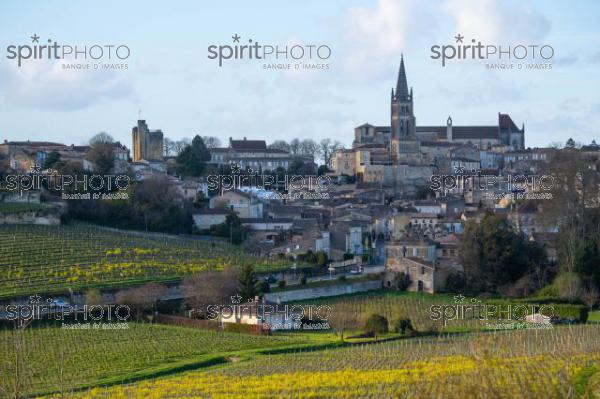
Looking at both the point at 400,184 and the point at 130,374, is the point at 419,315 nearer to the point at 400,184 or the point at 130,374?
the point at 130,374

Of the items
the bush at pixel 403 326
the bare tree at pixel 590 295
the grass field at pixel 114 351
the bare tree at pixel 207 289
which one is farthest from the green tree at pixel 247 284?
the bare tree at pixel 590 295

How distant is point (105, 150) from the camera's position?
196 feet

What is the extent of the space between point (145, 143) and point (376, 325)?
149 ft

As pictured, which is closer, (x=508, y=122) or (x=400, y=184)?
(x=400, y=184)

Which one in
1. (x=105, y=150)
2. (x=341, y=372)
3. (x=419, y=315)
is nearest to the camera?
(x=341, y=372)

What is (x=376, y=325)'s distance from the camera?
33.6 metres

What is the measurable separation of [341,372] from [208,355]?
5.42 meters

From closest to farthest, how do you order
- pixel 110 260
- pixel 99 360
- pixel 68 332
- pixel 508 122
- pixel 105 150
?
1. pixel 99 360
2. pixel 68 332
3. pixel 110 260
4. pixel 105 150
5. pixel 508 122

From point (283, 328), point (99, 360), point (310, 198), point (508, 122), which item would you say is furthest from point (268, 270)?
point (508, 122)

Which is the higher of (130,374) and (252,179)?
(252,179)

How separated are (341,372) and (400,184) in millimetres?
53306

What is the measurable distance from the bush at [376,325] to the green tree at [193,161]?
36.1 m

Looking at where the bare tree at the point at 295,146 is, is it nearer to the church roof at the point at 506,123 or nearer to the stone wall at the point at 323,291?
the church roof at the point at 506,123

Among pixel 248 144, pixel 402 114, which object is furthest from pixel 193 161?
pixel 402 114
